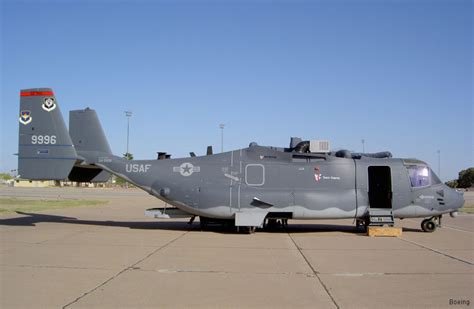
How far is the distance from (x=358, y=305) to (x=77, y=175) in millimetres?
13629

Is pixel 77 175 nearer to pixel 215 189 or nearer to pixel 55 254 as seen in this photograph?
pixel 215 189

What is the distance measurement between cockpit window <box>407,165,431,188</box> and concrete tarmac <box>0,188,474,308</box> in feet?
7.54

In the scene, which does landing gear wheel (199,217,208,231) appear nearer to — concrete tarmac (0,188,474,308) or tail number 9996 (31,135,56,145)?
concrete tarmac (0,188,474,308)

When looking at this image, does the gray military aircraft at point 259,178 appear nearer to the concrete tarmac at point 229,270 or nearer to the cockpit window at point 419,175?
the cockpit window at point 419,175

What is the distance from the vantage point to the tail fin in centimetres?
1509

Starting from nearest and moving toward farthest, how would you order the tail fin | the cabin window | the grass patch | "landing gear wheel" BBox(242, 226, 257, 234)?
"landing gear wheel" BBox(242, 226, 257, 234) < the cabin window < the tail fin < the grass patch

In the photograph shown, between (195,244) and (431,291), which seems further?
(195,244)

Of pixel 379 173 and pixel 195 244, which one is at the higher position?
pixel 379 173

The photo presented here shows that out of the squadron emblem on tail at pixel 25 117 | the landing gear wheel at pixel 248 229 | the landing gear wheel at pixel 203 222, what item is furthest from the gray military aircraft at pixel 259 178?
the landing gear wheel at pixel 203 222

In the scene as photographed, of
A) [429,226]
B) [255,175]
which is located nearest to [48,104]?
[255,175]

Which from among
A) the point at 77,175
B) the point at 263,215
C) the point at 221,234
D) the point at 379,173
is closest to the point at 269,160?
the point at 263,215

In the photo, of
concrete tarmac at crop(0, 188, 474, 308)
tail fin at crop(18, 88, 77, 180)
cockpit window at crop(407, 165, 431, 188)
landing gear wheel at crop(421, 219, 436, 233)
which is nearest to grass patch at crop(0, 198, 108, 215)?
tail fin at crop(18, 88, 77, 180)

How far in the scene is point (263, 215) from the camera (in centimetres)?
1441

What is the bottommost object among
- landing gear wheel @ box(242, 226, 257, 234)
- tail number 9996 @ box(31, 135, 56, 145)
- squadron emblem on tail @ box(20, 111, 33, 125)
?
landing gear wheel @ box(242, 226, 257, 234)
